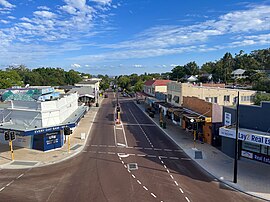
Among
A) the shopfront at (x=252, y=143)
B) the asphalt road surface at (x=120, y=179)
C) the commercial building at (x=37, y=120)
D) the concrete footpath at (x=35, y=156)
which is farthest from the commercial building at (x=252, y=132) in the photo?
the commercial building at (x=37, y=120)

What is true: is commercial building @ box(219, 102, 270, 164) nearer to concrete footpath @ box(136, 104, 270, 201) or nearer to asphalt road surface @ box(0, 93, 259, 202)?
concrete footpath @ box(136, 104, 270, 201)

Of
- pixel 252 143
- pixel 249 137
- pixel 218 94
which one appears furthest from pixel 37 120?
pixel 218 94

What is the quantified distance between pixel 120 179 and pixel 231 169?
911 centimetres

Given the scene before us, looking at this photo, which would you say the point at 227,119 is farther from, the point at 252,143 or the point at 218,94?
the point at 218,94

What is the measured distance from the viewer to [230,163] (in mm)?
22188

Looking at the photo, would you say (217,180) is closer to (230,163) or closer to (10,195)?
(230,163)

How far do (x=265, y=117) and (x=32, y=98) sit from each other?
23.1 m

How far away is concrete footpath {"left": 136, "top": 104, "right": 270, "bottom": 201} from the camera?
1714 centimetres

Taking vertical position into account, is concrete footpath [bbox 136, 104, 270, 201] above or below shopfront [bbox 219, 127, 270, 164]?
below

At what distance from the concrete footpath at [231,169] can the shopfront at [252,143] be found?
2.48ft

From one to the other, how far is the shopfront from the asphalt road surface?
400 centimetres

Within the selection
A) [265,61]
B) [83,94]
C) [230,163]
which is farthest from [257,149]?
[265,61]

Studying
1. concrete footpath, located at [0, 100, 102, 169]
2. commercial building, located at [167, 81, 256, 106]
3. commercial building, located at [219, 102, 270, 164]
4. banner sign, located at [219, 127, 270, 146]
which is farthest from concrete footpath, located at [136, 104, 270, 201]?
commercial building, located at [167, 81, 256, 106]

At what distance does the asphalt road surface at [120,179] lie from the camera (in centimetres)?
1623
